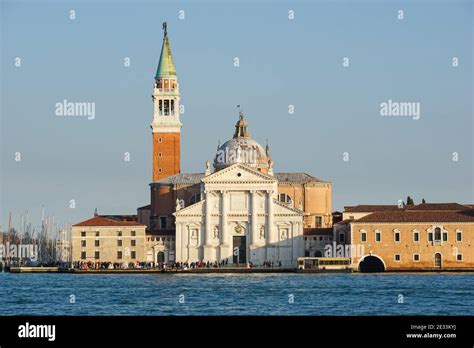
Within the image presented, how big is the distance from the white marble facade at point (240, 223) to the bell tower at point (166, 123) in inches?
413

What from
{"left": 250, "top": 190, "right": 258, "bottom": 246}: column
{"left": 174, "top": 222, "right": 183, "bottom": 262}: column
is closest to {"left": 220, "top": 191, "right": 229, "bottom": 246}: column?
{"left": 250, "top": 190, "right": 258, "bottom": 246}: column

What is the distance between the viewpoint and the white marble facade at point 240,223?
3211 inches

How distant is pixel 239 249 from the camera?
82.7 metres

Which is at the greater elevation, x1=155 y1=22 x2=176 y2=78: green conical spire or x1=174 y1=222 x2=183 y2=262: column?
x1=155 y1=22 x2=176 y2=78: green conical spire

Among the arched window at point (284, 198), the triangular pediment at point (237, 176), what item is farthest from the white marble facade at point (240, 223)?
the arched window at point (284, 198)

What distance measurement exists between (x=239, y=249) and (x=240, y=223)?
1.76 m

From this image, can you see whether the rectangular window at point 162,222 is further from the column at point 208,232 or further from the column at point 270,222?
the column at point 270,222

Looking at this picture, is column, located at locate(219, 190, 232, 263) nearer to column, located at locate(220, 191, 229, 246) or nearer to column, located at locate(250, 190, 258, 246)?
column, located at locate(220, 191, 229, 246)

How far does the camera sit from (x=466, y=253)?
253 ft

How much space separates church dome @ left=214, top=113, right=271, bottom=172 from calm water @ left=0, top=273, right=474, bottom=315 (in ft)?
78.8

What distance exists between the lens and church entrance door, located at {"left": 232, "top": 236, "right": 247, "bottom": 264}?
271 feet

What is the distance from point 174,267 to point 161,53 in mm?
21175
